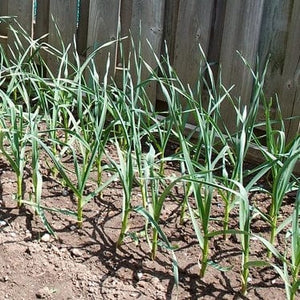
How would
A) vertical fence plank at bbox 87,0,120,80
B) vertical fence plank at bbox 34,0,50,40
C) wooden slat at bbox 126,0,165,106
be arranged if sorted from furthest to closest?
vertical fence plank at bbox 34,0,50,40 → vertical fence plank at bbox 87,0,120,80 → wooden slat at bbox 126,0,165,106

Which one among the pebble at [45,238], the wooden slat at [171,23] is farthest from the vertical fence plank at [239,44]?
the pebble at [45,238]

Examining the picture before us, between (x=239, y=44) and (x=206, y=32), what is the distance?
19cm

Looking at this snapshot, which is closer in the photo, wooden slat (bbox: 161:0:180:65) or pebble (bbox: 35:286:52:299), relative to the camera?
pebble (bbox: 35:286:52:299)

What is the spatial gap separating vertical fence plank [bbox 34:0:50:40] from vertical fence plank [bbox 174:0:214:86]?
89 centimetres

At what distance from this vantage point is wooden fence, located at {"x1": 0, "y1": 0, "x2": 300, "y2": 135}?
2.89 m

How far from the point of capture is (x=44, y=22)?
368 cm

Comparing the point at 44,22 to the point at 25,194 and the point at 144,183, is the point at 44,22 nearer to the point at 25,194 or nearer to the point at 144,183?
the point at 25,194

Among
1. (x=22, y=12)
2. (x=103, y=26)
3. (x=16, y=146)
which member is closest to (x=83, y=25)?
(x=103, y=26)

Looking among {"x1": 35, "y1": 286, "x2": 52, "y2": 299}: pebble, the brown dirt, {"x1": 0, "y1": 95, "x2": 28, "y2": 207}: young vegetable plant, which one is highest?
{"x1": 0, "y1": 95, "x2": 28, "y2": 207}: young vegetable plant

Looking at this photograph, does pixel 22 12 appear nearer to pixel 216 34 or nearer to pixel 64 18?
pixel 64 18

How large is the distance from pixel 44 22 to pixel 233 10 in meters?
1.23

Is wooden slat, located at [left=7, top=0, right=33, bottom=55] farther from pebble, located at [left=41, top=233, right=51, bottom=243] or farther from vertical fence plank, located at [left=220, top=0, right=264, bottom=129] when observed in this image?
pebble, located at [left=41, top=233, right=51, bottom=243]

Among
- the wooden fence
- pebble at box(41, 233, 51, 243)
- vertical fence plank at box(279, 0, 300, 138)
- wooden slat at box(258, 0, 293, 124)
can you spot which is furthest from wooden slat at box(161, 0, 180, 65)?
pebble at box(41, 233, 51, 243)

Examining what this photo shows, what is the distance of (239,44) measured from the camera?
9.73 feet
